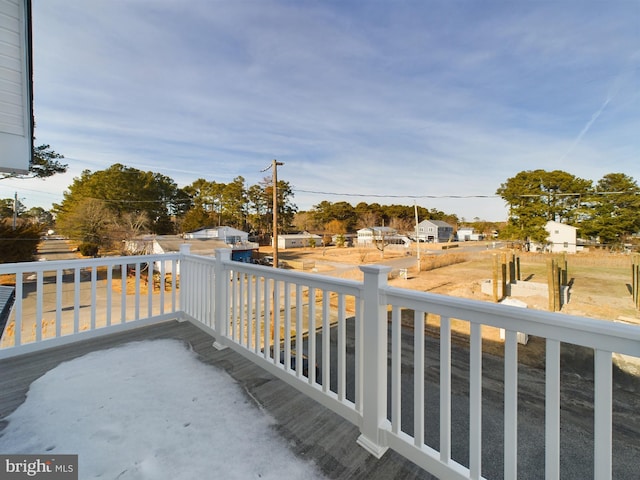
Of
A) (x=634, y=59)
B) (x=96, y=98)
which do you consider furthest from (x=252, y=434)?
(x=634, y=59)

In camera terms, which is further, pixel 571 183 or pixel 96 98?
pixel 571 183

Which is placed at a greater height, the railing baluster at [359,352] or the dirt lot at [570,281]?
the railing baluster at [359,352]

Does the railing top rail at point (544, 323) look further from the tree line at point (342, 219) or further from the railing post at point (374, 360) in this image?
the tree line at point (342, 219)

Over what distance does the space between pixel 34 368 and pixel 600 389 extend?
3470 millimetres

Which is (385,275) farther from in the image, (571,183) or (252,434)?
(571,183)

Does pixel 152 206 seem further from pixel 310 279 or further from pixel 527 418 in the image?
pixel 527 418

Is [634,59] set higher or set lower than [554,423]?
higher

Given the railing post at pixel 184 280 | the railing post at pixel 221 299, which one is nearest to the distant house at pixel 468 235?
the railing post at pixel 184 280

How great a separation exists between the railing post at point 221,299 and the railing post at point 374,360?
1580mm

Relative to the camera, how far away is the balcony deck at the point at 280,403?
1.31 meters

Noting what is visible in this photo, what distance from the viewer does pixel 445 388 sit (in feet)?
3.92

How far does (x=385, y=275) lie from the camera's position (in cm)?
141

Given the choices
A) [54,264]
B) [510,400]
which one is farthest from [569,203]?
[54,264]

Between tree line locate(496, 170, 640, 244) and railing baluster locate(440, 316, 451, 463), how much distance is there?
29437 mm
